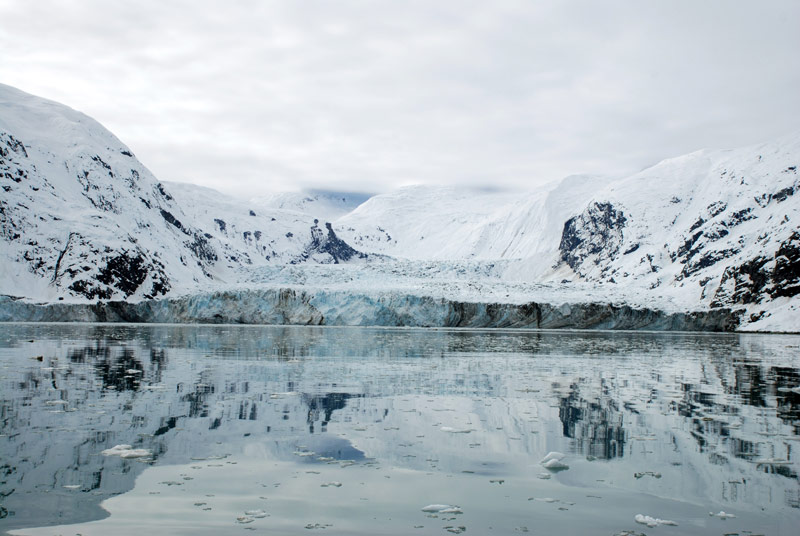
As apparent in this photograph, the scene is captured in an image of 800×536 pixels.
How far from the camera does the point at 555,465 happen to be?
636cm

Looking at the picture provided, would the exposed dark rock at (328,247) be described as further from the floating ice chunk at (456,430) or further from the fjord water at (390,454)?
the floating ice chunk at (456,430)

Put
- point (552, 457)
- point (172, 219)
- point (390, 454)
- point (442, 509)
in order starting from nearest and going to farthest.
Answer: point (442, 509)
point (552, 457)
point (390, 454)
point (172, 219)

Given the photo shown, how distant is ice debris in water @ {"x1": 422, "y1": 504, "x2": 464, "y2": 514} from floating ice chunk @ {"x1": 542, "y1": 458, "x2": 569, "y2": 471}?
159 centimetres

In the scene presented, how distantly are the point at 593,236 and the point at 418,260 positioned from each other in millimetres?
35884

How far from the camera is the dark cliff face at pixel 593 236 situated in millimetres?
106262

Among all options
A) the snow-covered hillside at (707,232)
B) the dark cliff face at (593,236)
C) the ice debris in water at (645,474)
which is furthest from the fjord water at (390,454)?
the dark cliff face at (593,236)

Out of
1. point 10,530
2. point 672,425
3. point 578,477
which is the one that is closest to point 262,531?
point 10,530

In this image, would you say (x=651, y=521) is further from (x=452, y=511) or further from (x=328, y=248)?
(x=328, y=248)

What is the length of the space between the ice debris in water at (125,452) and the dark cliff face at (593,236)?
103 metres

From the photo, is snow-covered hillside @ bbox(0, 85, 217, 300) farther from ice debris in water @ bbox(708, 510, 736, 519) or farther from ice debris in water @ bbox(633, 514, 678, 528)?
ice debris in water @ bbox(708, 510, 736, 519)

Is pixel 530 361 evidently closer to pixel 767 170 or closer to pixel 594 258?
pixel 767 170

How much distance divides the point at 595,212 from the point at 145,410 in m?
112

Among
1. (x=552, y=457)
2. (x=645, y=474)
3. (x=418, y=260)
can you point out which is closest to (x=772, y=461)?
(x=645, y=474)

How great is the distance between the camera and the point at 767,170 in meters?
87.1
